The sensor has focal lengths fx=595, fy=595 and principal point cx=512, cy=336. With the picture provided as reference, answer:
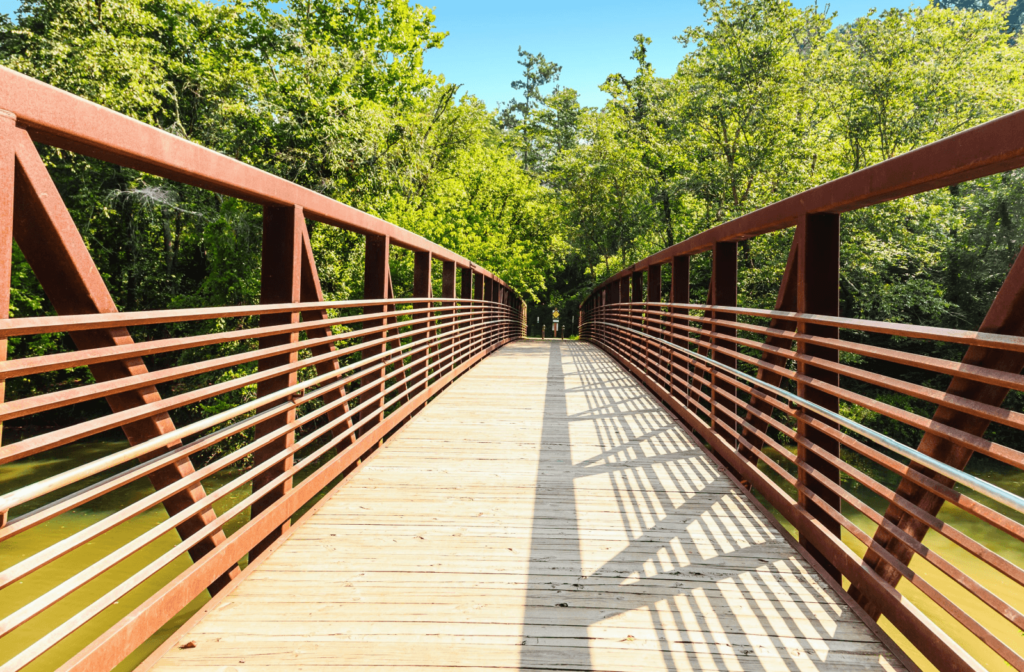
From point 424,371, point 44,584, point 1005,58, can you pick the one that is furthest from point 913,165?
point 1005,58

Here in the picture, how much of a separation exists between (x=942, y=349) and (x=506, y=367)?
18068mm

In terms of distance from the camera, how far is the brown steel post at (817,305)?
3.24 meters

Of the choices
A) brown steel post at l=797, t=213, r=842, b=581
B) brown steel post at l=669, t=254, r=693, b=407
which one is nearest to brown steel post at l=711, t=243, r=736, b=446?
brown steel post at l=669, t=254, r=693, b=407

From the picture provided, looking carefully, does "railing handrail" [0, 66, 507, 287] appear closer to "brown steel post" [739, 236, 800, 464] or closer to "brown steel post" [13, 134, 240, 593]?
"brown steel post" [13, 134, 240, 593]

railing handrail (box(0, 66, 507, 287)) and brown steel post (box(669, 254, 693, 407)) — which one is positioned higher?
railing handrail (box(0, 66, 507, 287))

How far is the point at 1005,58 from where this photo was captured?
2253 centimetres

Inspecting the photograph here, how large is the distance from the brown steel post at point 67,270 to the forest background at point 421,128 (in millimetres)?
14195

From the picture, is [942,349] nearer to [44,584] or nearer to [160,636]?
[160,636]

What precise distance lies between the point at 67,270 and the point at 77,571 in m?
13.3

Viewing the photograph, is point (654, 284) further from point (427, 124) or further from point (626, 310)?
point (427, 124)

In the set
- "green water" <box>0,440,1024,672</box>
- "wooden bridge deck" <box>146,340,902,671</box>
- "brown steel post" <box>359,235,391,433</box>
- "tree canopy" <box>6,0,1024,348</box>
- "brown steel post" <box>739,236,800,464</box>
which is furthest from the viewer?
"tree canopy" <box>6,0,1024,348</box>

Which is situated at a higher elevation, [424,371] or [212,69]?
[212,69]

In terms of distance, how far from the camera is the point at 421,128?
25.0m

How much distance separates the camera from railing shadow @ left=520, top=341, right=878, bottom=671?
2.30 m
